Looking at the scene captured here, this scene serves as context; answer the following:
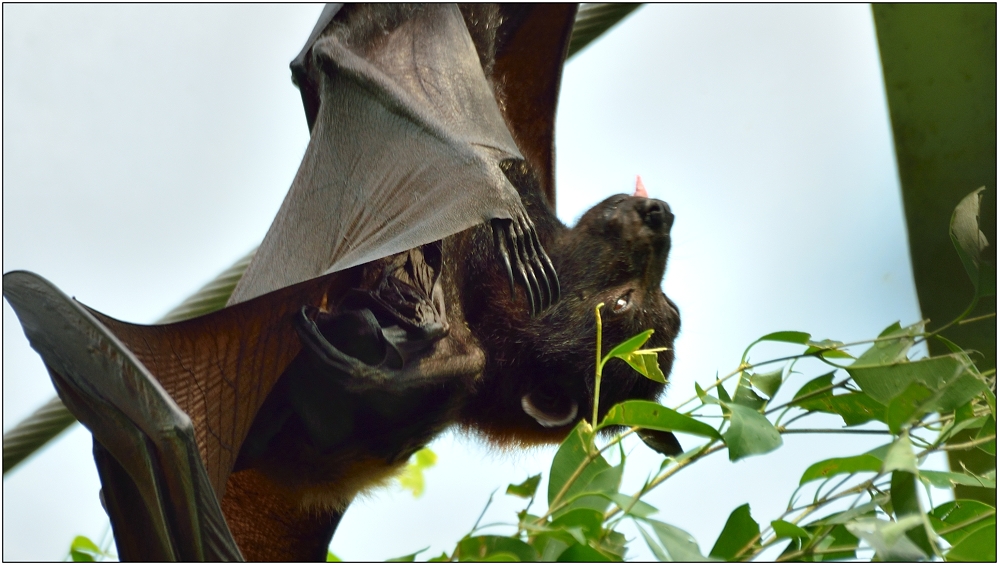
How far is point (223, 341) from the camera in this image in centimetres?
254

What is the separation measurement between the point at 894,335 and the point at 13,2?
11.5 ft

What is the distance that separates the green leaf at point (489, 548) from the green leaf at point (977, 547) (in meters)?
0.67

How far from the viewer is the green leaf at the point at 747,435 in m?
1.70

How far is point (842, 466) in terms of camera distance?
166 cm

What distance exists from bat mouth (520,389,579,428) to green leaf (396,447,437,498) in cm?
39

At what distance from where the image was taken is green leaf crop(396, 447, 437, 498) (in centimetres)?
332

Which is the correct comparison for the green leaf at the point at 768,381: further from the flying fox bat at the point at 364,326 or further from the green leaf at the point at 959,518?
the flying fox bat at the point at 364,326

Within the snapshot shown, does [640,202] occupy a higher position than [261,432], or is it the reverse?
[640,202]

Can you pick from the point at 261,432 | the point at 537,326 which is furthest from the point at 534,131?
the point at 261,432

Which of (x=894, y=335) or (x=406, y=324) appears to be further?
(x=406, y=324)

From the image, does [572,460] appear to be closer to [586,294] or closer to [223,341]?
[223,341]

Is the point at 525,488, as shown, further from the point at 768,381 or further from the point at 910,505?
the point at 910,505

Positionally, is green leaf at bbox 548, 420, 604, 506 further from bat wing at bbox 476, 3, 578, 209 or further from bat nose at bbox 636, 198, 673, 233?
bat wing at bbox 476, 3, 578, 209

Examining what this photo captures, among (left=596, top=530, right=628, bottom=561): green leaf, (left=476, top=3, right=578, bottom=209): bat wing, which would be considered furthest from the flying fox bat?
(left=596, top=530, right=628, bottom=561): green leaf
